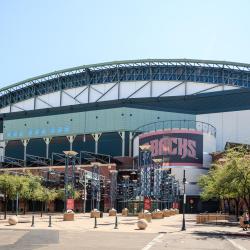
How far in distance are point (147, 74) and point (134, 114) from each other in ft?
52.7

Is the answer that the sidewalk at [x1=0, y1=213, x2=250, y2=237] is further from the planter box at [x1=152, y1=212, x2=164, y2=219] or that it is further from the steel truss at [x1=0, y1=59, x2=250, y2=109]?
the steel truss at [x1=0, y1=59, x2=250, y2=109]

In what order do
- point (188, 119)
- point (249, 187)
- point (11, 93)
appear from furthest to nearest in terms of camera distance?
1. point (11, 93)
2. point (188, 119)
3. point (249, 187)

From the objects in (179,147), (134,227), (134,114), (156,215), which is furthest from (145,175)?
(134,114)

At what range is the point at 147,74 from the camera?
Result: 123938 millimetres

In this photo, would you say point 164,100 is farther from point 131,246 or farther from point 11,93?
point 131,246

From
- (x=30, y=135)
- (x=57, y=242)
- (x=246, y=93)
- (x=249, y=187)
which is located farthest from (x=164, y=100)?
(x=57, y=242)

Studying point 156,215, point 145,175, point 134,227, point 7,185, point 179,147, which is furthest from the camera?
point 179,147

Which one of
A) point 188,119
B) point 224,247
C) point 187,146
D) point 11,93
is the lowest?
point 224,247

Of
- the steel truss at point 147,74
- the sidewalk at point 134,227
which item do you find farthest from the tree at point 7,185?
the steel truss at point 147,74

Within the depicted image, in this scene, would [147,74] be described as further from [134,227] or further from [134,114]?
[134,227]

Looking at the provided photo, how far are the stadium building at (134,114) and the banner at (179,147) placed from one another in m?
0.20

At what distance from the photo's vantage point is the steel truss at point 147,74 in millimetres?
121000

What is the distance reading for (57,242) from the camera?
1045 inches

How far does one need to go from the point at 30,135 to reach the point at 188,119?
39958 millimetres
